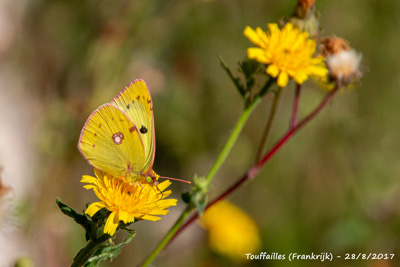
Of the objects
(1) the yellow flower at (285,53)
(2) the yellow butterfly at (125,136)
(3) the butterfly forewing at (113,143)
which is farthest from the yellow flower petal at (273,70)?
(3) the butterfly forewing at (113,143)

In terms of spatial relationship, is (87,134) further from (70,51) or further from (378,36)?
(378,36)

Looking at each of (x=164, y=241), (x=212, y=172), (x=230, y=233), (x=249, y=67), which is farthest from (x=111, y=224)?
(x=230, y=233)

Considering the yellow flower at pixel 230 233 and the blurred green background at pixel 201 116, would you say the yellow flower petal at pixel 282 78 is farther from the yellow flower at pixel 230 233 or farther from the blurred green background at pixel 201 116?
the blurred green background at pixel 201 116

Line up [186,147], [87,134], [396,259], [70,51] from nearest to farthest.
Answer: [87,134] < [396,259] < [70,51] < [186,147]

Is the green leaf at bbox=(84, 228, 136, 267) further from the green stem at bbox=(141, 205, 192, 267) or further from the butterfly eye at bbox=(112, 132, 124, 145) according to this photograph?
the butterfly eye at bbox=(112, 132, 124, 145)

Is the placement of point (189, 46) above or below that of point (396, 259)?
above

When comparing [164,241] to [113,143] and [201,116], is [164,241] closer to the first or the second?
[113,143]

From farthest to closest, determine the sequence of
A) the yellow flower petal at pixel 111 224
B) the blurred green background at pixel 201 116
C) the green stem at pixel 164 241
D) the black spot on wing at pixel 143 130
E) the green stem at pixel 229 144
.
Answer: the blurred green background at pixel 201 116 → the black spot on wing at pixel 143 130 → the green stem at pixel 229 144 → the green stem at pixel 164 241 → the yellow flower petal at pixel 111 224

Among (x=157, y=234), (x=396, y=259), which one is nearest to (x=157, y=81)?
(x=157, y=234)
